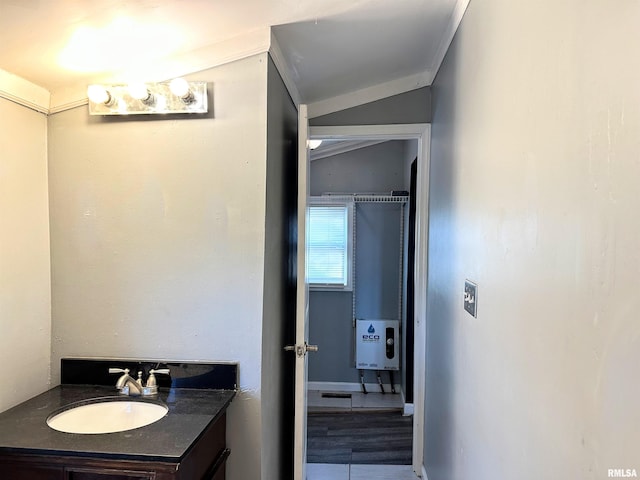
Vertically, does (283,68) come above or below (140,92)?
above

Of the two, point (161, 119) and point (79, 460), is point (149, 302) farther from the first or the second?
point (161, 119)

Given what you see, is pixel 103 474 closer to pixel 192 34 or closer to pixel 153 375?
Answer: pixel 153 375

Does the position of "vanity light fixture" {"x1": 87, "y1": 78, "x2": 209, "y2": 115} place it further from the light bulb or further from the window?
the window

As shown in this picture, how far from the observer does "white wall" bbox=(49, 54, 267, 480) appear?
1.54 m

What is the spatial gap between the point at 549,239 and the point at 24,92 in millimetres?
1860

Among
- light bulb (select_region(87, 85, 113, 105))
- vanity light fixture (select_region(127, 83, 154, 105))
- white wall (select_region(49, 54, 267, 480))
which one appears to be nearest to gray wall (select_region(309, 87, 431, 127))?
white wall (select_region(49, 54, 267, 480))

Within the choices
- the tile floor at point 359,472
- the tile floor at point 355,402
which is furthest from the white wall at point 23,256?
the tile floor at point 355,402

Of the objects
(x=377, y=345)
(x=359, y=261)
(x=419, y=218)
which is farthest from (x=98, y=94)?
(x=377, y=345)

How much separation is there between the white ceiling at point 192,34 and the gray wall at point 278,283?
0.20 meters

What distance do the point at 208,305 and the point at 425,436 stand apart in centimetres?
164

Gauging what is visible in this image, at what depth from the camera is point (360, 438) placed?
2857 mm

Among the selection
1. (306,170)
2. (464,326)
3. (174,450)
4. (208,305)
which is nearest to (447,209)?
(464,326)

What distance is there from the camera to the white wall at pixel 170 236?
154cm

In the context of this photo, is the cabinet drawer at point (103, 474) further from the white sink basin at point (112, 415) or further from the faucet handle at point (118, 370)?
the faucet handle at point (118, 370)
